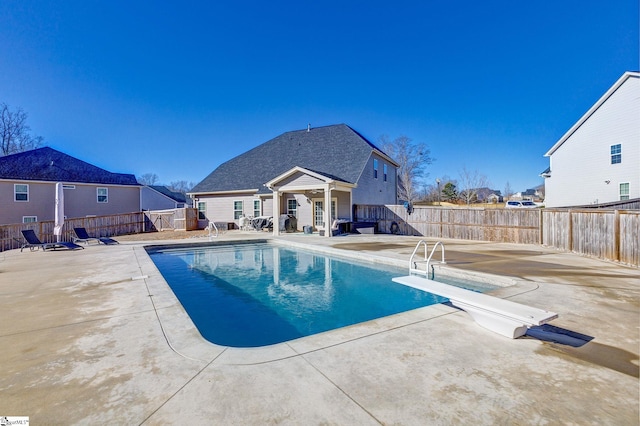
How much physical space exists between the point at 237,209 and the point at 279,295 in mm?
15726

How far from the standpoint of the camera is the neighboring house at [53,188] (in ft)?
63.9

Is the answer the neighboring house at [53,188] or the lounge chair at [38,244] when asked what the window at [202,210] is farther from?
the lounge chair at [38,244]

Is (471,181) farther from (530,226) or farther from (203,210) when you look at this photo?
(203,210)

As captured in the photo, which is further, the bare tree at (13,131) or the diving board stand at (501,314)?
the bare tree at (13,131)

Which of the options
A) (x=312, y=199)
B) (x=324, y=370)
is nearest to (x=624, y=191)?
(x=312, y=199)

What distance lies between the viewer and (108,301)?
16.0ft

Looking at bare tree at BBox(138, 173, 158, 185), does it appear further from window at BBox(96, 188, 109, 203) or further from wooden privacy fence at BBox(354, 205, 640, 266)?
wooden privacy fence at BBox(354, 205, 640, 266)

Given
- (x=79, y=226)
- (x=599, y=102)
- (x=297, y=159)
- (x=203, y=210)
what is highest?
(x=599, y=102)

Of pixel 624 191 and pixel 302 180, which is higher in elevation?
pixel 302 180

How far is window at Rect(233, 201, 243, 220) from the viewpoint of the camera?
2141 centimetres

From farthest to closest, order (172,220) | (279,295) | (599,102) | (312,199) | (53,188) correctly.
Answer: (172,220)
(53,188)
(312,199)
(599,102)
(279,295)

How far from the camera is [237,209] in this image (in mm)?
21516

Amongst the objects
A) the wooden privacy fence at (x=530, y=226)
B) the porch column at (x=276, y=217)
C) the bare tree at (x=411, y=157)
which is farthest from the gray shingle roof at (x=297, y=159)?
the bare tree at (x=411, y=157)

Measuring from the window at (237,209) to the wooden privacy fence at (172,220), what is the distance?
311cm
